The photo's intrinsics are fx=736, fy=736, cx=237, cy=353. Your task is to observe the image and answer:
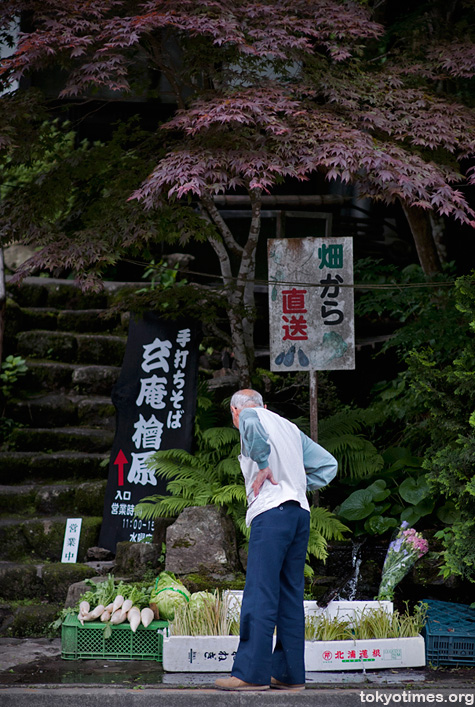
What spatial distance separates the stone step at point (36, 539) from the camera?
8477 millimetres

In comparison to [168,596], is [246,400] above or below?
above

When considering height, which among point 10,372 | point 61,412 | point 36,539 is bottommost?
point 36,539

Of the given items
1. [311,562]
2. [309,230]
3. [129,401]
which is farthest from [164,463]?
[309,230]

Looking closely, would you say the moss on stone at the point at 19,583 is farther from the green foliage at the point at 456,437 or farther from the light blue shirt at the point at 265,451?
the green foliage at the point at 456,437

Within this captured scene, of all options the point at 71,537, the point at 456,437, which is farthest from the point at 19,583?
the point at 456,437

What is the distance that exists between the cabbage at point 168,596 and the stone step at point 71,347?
571cm

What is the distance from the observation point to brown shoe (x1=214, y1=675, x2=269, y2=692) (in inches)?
197

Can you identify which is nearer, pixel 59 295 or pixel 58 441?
pixel 58 441

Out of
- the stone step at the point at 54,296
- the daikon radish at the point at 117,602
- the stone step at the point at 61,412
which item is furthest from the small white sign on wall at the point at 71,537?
the stone step at the point at 54,296

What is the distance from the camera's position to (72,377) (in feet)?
37.3

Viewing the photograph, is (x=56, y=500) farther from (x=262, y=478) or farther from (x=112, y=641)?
(x=262, y=478)

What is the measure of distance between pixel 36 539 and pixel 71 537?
49cm

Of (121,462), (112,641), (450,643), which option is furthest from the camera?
(121,462)

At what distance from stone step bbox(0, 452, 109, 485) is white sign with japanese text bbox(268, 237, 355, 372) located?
10.3ft
